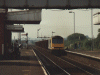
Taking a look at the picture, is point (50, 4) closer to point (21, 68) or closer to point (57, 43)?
point (21, 68)

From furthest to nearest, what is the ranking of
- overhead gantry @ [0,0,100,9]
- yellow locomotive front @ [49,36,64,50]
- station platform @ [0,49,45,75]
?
yellow locomotive front @ [49,36,64,50], overhead gantry @ [0,0,100,9], station platform @ [0,49,45,75]

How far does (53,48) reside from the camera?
1531 inches

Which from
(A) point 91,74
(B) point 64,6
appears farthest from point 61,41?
(A) point 91,74

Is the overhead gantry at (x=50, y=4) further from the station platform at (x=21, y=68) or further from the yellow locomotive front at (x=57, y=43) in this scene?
the yellow locomotive front at (x=57, y=43)

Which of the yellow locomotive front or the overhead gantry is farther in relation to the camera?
the yellow locomotive front

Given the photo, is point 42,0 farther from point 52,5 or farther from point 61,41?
point 61,41

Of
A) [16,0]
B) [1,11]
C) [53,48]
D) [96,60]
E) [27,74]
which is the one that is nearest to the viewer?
[27,74]

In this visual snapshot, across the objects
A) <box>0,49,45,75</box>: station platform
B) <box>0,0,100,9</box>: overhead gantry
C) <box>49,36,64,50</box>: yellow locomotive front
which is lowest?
<box>0,49,45,75</box>: station platform

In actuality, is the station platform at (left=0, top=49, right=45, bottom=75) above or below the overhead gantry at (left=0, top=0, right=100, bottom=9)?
below

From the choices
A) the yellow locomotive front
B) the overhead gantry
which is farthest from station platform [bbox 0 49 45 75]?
the yellow locomotive front

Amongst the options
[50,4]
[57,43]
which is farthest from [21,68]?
[57,43]

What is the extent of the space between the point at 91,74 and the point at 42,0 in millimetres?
8379

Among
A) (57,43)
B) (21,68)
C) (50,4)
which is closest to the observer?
(21,68)

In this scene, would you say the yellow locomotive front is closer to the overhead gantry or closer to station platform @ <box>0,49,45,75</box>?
station platform @ <box>0,49,45,75</box>
